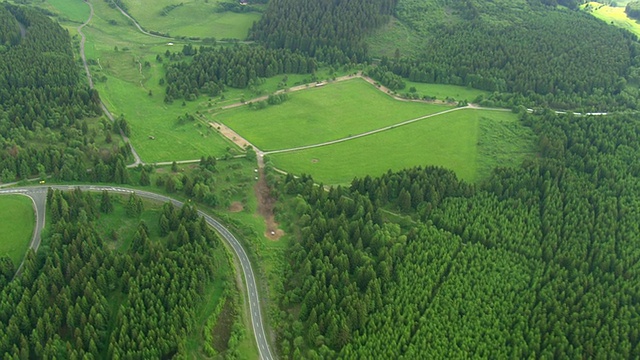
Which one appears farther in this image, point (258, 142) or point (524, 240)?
point (258, 142)

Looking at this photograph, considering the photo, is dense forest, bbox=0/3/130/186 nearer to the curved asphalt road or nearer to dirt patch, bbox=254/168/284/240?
the curved asphalt road

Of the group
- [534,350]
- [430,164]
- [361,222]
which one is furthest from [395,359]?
[430,164]

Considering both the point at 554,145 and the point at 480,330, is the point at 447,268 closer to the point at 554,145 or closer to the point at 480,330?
the point at 480,330

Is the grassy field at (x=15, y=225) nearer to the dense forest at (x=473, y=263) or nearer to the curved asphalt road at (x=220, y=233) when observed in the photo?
the curved asphalt road at (x=220, y=233)

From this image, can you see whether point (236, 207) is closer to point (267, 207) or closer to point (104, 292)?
point (267, 207)

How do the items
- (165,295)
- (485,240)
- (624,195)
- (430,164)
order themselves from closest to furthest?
(165,295)
(485,240)
(624,195)
(430,164)

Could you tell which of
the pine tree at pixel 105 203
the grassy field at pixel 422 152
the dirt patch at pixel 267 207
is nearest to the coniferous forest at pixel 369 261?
the pine tree at pixel 105 203

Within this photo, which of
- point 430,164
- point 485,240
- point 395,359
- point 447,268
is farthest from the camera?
point 430,164
